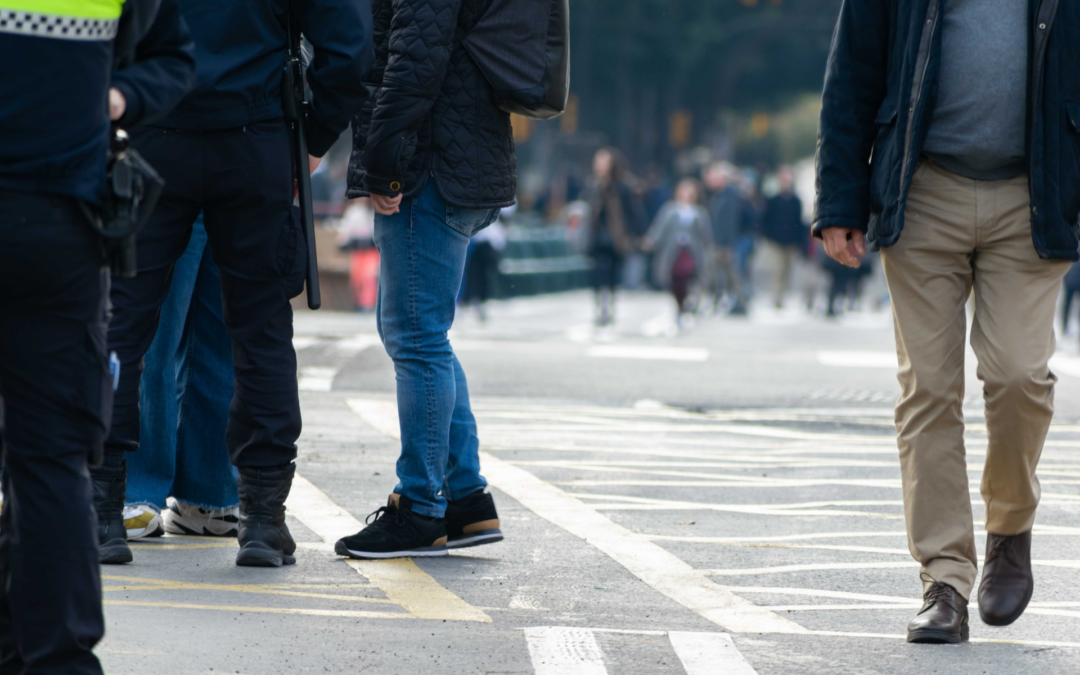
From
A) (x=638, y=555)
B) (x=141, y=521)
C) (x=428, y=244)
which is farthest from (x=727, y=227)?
(x=141, y=521)

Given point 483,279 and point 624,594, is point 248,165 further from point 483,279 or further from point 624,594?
point 483,279

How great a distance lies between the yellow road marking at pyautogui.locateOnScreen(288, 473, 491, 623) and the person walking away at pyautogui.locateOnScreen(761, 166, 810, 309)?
1729 cm

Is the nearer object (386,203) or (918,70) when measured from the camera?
(918,70)

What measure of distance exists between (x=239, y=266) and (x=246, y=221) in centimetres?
13

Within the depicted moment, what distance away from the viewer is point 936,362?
14.1 ft

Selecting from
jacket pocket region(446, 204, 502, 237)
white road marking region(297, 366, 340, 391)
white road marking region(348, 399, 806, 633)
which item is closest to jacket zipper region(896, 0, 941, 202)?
white road marking region(348, 399, 806, 633)

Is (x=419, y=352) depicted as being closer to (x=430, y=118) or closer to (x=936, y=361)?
(x=430, y=118)

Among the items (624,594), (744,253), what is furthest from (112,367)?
(744,253)

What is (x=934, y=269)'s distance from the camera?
4.31 m

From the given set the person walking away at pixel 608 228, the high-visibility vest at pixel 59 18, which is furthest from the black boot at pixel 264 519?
the person walking away at pixel 608 228

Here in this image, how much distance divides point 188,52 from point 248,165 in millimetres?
1187

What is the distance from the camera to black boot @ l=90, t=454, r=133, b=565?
4695mm

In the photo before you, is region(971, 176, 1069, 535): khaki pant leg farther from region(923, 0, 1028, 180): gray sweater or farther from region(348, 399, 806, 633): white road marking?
region(348, 399, 806, 633): white road marking

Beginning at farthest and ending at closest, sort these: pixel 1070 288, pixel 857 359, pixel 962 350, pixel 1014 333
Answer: pixel 1070 288 < pixel 857 359 < pixel 962 350 < pixel 1014 333
